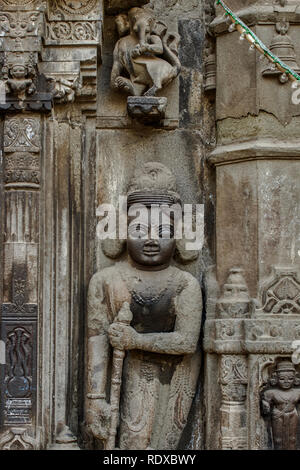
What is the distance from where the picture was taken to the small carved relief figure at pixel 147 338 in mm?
6996

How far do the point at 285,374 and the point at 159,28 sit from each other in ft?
9.70

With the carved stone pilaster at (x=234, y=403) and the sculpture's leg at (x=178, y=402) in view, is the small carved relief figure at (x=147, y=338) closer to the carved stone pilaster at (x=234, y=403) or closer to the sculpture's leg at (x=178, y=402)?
the sculpture's leg at (x=178, y=402)

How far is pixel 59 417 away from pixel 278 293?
1.93 meters

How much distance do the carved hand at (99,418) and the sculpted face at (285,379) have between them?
1.33 meters

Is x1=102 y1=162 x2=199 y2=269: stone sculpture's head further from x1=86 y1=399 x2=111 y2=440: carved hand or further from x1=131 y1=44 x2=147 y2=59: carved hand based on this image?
x1=86 y1=399 x2=111 y2=440: carved hand

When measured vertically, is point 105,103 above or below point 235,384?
above

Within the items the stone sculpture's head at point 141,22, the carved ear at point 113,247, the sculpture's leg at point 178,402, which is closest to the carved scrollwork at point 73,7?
the stone sculpture's head at point 141,22

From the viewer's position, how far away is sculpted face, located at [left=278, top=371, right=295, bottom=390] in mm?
6832

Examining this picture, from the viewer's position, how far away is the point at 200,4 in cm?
760

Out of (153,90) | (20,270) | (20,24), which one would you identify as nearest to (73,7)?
(20,24)

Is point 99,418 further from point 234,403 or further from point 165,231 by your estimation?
point 165,231
